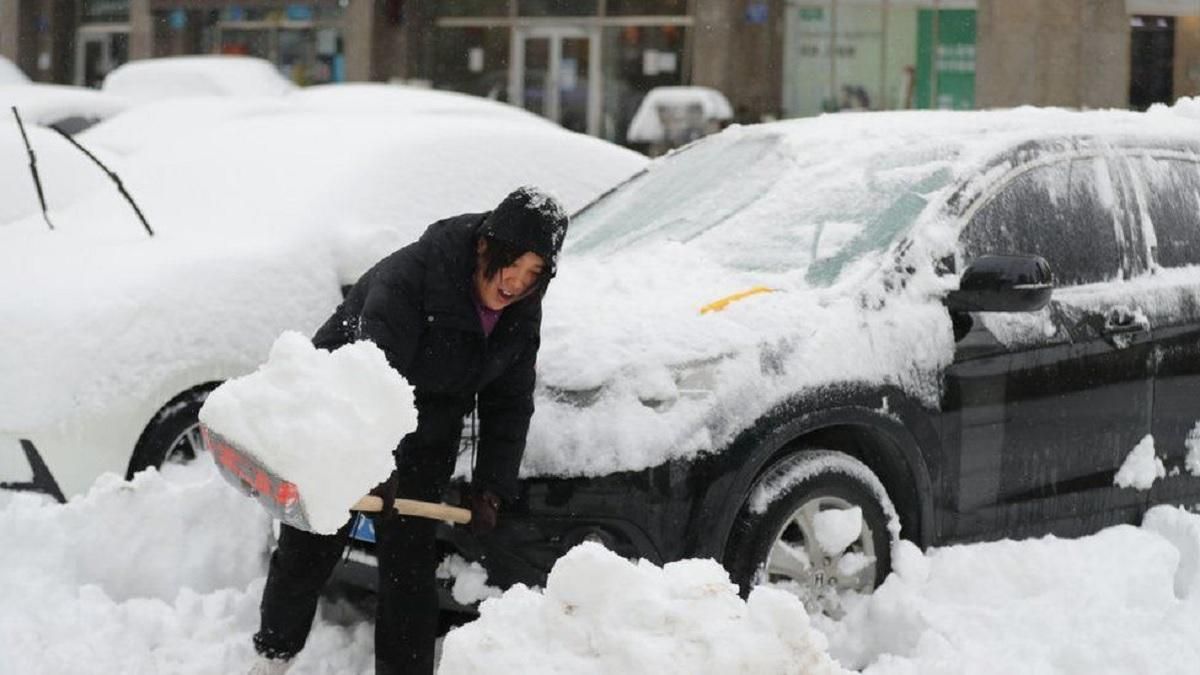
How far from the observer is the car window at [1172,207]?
234 inches

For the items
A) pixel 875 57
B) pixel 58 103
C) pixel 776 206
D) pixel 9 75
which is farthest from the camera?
pixel 875 57

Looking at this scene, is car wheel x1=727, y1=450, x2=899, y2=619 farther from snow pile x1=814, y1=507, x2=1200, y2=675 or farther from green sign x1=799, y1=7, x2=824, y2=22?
green sign x1=799, y1=7, x2=824, y2=22

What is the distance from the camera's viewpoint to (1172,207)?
6.06m

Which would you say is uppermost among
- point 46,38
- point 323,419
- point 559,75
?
point 46,38

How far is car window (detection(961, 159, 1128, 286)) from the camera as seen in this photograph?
5.42 m

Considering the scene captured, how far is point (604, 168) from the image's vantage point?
7676mm

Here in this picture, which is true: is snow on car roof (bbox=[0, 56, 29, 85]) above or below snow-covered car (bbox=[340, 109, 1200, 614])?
above

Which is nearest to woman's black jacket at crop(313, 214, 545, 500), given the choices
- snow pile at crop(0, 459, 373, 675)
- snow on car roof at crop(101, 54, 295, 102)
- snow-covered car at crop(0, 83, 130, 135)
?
snow pile at crop(0, 459, 373, 675)

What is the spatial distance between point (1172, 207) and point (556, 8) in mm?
19672

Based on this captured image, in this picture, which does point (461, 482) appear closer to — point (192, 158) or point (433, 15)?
point (192, 158)

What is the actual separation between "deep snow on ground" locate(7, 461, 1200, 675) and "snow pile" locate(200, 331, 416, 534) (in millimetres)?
910

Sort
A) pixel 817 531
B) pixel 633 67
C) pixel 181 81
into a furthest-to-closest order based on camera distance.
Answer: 1. pixel 633 67
2. pixel 181 81
3. pixel 817 531

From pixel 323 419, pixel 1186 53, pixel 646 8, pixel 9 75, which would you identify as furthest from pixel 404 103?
pixel 646 8

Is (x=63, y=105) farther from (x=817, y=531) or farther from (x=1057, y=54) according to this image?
(x=1057, y=54)
